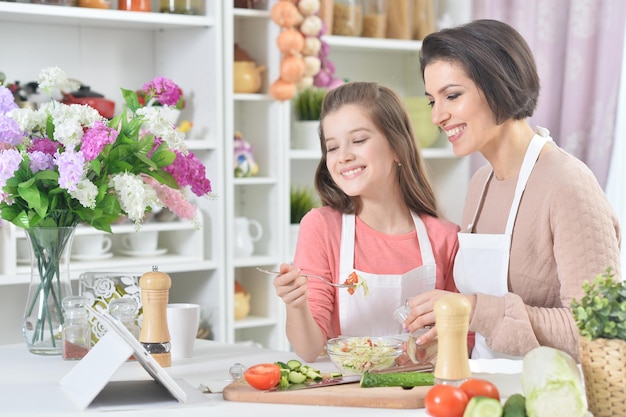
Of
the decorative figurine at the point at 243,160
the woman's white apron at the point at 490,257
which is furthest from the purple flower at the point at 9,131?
the decorative figurine at the point at 243,160

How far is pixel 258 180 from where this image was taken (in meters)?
3.59

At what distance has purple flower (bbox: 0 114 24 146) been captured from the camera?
193 centimetres

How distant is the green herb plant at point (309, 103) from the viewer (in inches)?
146

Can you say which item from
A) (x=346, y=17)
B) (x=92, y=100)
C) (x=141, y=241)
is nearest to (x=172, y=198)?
(x=92, y=100)

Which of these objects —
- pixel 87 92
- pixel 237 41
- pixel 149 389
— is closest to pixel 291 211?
pixel 237 41

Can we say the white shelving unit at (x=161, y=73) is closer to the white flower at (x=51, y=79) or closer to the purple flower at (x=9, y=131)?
the white flower at (x=51, y=79)

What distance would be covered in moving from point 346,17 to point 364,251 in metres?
1.77

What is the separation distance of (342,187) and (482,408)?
910 millimetres

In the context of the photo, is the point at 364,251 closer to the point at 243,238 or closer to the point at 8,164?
the point at 8,164

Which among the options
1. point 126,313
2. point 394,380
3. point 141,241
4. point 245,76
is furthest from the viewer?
point 245,76

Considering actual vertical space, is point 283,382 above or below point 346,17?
below

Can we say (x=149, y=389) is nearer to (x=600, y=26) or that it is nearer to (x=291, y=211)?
(x=291, y=211)

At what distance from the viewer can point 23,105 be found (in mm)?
3174

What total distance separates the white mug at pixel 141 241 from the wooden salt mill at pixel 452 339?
2063mm
